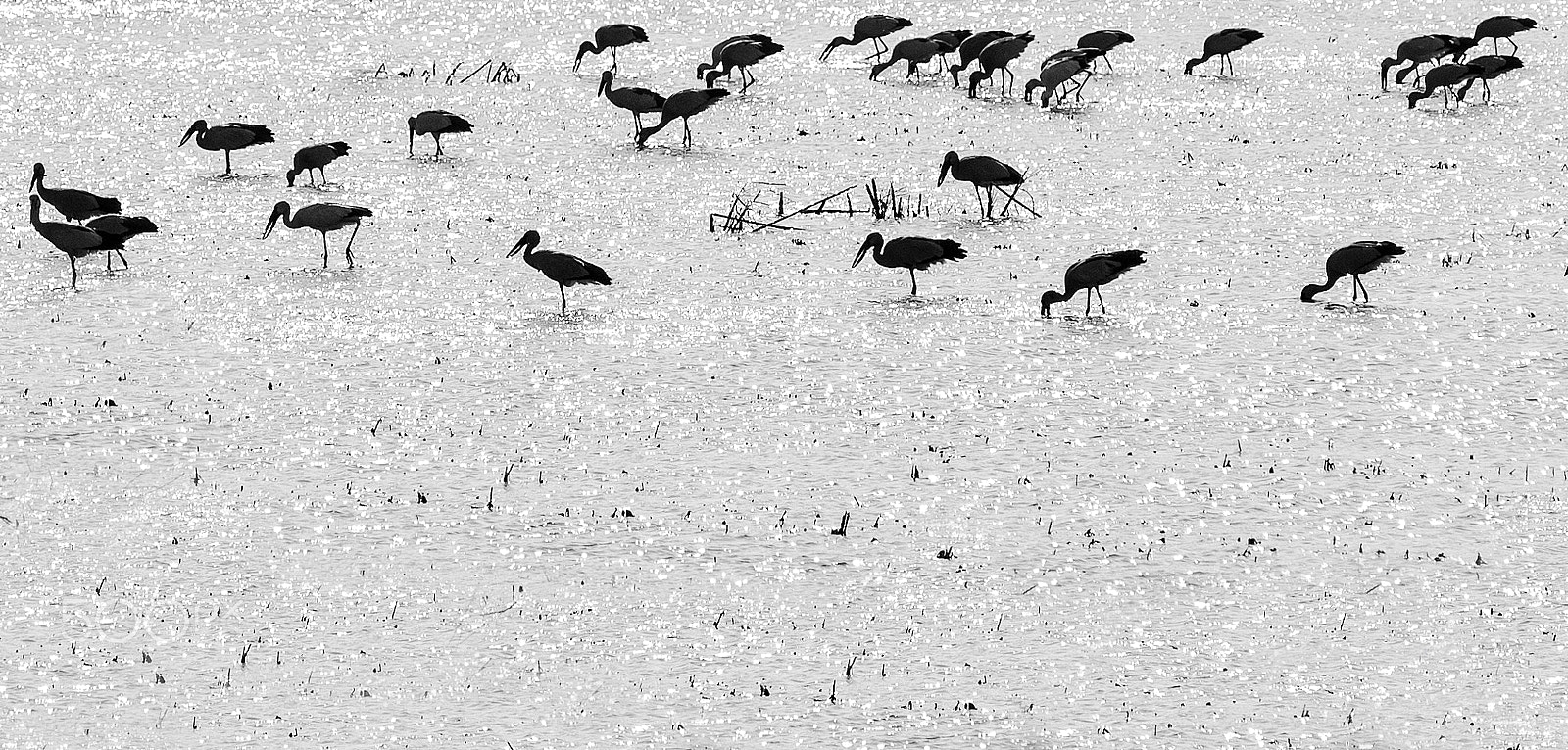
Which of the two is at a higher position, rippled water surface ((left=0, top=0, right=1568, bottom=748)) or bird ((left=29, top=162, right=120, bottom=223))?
bird ((left=29, top=162, right=120, bottom=223))

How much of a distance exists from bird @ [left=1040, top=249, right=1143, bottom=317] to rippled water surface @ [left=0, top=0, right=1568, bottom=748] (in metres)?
0.34

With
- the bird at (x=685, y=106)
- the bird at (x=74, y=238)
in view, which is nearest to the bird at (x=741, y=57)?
the bird at (x=685, y=106)

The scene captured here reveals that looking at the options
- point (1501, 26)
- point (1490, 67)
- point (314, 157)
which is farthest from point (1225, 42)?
point (314, 157)

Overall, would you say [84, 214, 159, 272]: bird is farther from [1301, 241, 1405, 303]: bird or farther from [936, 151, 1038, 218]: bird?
[1301, 241, 1405, 303]: bird

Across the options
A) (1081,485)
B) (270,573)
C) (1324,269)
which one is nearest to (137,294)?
(270,573)

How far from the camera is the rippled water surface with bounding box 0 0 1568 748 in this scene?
416 inches

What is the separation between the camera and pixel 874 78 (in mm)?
30375

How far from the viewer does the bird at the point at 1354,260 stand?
1798cm

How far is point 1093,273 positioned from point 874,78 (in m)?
13.3

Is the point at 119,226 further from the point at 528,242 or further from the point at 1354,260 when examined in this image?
the point at 1354,260

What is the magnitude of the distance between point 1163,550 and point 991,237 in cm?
920

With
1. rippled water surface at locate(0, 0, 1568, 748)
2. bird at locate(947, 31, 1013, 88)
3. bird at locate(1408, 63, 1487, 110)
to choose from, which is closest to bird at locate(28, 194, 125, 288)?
rippled water surface at locate(0, 0, 1568, 748)

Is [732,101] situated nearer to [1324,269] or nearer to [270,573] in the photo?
[1324,269]

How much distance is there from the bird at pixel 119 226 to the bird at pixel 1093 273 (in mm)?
10412
